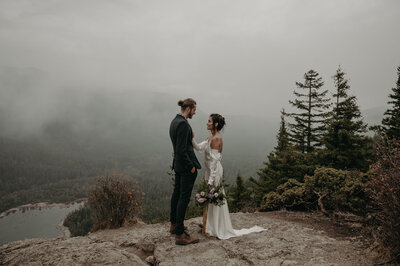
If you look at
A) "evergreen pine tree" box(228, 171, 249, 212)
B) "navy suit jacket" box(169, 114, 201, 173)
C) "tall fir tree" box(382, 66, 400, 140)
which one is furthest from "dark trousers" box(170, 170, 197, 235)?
"evergreen pine tree" box(228, 171, 249, 212)

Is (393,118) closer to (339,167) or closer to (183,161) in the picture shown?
(339,167)

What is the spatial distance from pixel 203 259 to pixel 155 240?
1.19 metres

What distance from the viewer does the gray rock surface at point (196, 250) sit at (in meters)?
3.46

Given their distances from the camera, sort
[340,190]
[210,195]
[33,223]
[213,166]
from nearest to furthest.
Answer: [210,195] < [213,166] < [340,190] < [33,223]

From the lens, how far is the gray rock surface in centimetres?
346

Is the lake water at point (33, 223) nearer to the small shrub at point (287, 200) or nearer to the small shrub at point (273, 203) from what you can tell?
the small shrub at point (273, 203)

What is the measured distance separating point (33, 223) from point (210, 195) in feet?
480

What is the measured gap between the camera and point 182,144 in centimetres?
397

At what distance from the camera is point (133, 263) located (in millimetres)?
3455

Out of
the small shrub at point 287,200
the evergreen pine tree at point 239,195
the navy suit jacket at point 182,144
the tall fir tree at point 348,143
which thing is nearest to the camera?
the navy suit jacket at point 182,144

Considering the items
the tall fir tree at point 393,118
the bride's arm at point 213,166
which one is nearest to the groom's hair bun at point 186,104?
the bride's arm at point 213,166

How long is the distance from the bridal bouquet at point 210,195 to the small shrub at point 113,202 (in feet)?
7.85

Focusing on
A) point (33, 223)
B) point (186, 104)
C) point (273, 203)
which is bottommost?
point (33, 223)

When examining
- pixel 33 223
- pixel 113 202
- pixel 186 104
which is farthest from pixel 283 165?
pixel 33 223
